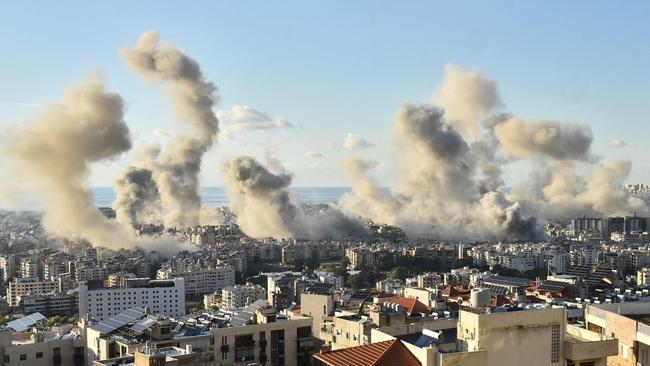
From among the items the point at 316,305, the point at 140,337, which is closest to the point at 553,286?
the point at 316,305

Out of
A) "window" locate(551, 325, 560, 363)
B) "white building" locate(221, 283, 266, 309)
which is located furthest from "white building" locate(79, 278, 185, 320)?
"window" locate(551, 325, 560, 363)

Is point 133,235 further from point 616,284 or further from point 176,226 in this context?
point 616,284

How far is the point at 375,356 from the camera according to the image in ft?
24.3

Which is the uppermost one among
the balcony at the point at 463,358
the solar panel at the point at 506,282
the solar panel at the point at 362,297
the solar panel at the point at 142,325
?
the balcony at the point at 463,358

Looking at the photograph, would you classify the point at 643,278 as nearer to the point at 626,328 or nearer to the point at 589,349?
the point at 626,328

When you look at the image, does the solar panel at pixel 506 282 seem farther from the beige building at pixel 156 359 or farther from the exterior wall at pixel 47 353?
the beige building at pixel 156 359

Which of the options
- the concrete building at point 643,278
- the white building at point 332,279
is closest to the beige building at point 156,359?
the white building at point 332,279

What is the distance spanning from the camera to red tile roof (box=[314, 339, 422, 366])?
7223 millimetres

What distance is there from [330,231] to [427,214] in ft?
25.1

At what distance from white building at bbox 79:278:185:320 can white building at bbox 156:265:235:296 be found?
557 centimetres

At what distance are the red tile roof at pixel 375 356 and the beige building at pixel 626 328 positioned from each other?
2.12m

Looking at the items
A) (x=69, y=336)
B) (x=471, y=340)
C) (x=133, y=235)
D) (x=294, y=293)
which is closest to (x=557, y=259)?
(x=294, y=293)

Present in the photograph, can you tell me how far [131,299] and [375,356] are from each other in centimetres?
2152

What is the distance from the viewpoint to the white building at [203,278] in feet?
113
